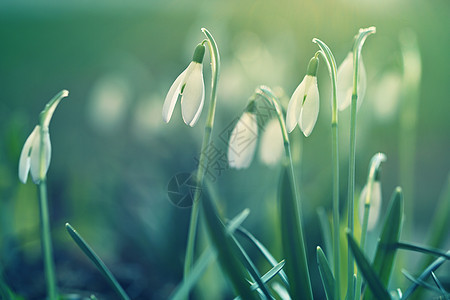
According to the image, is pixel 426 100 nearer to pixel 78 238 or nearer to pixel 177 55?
pixel 177 55

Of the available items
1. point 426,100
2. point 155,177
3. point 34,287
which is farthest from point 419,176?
point 34,287

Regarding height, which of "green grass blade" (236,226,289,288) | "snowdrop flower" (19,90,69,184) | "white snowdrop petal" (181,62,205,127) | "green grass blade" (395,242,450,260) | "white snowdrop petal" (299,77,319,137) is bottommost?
"green grass blade" (395,242,450,260)

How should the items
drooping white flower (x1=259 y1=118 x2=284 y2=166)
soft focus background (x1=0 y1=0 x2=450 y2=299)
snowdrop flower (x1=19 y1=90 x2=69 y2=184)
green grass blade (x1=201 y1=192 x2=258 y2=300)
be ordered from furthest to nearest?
soft focus background (x1=0 y1=0 x2=450 y2=299) < drooping white flower (x1=259 y1=118 x2=284 y2=166) < snowdrop flower (x1=19 y1=90 x2=69 y2=184) < green grass blade (x1=201 y1=192 x2=258 y2=300)

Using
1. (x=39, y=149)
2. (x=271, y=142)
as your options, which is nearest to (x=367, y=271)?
(x=271, y=142)

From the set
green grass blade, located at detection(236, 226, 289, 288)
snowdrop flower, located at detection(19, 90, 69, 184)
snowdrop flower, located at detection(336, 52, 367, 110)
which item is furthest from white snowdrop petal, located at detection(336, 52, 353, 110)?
snowdrop flower, located at detection(19, 90, 69, 184)

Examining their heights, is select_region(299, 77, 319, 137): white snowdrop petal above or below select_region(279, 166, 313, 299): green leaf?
above

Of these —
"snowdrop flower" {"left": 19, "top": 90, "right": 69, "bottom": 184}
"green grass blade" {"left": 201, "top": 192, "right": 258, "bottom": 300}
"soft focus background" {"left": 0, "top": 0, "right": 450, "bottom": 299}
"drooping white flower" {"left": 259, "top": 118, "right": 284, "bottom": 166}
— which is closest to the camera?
"green grass blade" {"left": 201, "top": 192, "right": 258, "bottom": 300}

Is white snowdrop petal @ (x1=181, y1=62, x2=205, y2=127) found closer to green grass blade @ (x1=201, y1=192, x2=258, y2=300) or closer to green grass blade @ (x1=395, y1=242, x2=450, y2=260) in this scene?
green grass blade @ (x1=201, y1=192, x2=258, y2=300)
